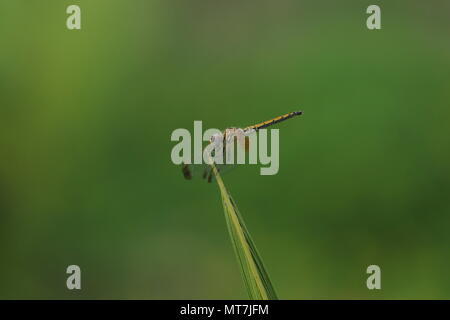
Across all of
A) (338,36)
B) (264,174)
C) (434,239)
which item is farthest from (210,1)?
(434,239)

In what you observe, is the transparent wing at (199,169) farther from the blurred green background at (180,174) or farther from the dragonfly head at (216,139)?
→ the blurred green background at (180,174)

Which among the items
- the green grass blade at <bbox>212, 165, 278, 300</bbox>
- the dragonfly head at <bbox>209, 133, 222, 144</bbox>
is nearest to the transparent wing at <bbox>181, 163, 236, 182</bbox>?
the dragonfly head at <bbox>209, 133, 222, 144</bbox>

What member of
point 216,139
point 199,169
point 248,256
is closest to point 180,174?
point 199,169

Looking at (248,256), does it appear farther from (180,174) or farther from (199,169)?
(180,174)

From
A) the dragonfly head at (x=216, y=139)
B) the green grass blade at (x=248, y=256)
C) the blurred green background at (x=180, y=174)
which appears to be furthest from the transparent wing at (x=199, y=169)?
the blurred green background at (x=180, y=174)
